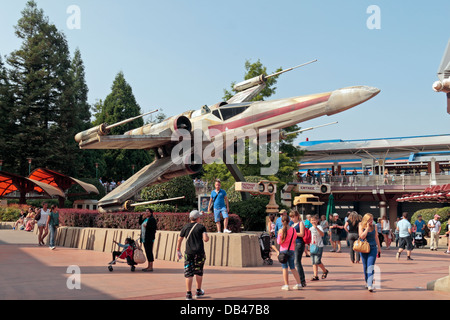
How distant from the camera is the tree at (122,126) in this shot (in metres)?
52.3

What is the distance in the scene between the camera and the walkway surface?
7980 millimetres

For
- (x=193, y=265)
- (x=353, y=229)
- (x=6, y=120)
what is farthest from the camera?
(x=6, y=120)

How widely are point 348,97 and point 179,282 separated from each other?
7948 mm

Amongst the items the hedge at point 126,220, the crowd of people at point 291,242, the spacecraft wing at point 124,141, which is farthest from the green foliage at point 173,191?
the crowd of people at point 291,242

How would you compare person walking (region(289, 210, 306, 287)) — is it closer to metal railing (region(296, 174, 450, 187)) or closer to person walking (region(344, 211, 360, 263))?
person walking (region(344, 211, 360, 263))

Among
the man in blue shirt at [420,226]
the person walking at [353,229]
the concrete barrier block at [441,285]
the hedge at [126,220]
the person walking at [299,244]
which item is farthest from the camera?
the man in blue shirt at [420,226]

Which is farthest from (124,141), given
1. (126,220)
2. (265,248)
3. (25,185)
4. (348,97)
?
(25,185)

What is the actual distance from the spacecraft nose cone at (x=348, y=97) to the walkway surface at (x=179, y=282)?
16.2 ft

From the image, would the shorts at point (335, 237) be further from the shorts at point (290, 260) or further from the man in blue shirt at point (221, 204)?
the shorts at point (290, 260)

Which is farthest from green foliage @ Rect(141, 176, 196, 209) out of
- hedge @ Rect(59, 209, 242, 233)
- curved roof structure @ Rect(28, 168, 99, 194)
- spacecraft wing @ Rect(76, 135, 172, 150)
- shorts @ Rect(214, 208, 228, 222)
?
curved roof structure @ Rect(28, 168, 99, 194)

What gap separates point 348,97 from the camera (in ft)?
45.5

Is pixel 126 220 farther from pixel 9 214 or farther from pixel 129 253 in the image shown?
pixel 9 214

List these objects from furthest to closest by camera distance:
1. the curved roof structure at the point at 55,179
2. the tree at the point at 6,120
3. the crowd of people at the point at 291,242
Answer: the tree at the point at 6,120, the curved roof structure at the point at 55,179, the crowd of people at the point at 291,242

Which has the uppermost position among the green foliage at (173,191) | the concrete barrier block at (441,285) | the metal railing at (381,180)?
the metal railing at (381,180)
